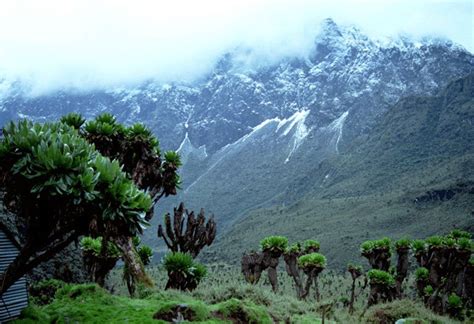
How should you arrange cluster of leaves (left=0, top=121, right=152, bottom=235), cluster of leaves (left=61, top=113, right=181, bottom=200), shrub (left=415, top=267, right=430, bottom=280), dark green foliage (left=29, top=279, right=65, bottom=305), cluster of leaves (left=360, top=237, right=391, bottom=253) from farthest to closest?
shrub (left=415, top=267, right=430, bottom=280), cluster of leaves (left=360, top=237, right=391, bottom=253), dark green foliage (left=29, top=279, right=65, bottom=305), cluster of leaves (left=61, top=113, right=181, bottom=200), cluster of leaves (left=0, top=121, right=152, bottom=235)

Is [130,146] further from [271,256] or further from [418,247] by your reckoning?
[418,247]

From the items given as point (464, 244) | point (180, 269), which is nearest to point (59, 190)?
point (180, 269)

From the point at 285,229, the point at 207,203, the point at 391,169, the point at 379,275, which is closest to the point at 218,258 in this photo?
the point at 285,229

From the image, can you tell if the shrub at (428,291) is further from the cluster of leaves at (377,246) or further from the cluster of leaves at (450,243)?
the cluster of leaves at (377,246)

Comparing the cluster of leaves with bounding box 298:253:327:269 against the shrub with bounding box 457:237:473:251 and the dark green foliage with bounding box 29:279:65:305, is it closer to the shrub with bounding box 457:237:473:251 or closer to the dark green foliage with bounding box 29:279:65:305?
the shrub with bounding box 457:237:473:251

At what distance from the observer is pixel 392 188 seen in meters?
93.9

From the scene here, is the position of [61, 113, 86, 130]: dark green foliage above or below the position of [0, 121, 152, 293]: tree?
above

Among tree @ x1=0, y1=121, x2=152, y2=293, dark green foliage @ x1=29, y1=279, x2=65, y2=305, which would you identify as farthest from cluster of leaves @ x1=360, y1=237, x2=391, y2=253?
tree @ x1=0, y1=121, x2=152, y2=293

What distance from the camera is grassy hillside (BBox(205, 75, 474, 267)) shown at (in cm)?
6919

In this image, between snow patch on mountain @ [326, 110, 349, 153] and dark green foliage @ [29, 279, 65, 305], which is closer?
dark green foliage @ [29, 279, 65, 305]

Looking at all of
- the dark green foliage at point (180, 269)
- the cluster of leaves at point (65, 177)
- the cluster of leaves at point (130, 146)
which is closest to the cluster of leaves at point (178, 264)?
the dark green foliage at point (180, 269)

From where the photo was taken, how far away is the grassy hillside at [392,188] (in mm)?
69188

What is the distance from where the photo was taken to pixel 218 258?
8069 cm

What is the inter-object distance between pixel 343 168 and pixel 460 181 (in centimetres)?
4872
